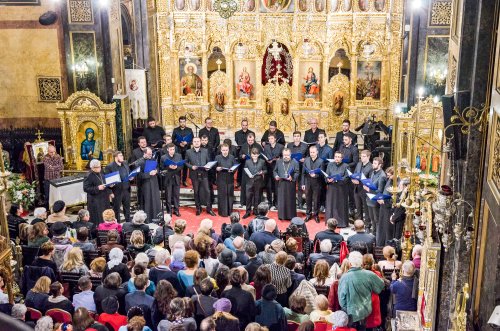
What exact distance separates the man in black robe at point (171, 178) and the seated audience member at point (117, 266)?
236 inches

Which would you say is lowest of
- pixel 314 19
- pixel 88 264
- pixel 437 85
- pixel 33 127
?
pixel 88 264

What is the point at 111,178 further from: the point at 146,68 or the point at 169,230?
the point at 146,68

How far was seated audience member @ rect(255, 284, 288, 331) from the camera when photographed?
819 cm

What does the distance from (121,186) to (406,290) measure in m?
7.99

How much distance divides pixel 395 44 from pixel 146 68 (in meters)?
7.79

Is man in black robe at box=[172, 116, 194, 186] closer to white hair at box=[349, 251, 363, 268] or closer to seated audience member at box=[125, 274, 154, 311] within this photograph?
seated audience member at box=[125, 274, 154, 311]

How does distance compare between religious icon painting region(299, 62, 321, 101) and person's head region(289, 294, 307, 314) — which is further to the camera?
religious icon painting region(299, 62, 321, 101)

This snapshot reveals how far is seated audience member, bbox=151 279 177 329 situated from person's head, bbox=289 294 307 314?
1.53m

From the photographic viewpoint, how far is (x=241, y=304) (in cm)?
831

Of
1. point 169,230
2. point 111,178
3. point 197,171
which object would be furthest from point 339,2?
point 169,230

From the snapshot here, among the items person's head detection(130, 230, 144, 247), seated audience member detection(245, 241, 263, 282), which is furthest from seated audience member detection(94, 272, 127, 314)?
seated audience member detection(245, 241, 263, 282)

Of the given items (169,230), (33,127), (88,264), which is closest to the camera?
(88,264)

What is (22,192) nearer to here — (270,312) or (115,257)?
(115,257)

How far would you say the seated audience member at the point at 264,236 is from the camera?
10.8m
